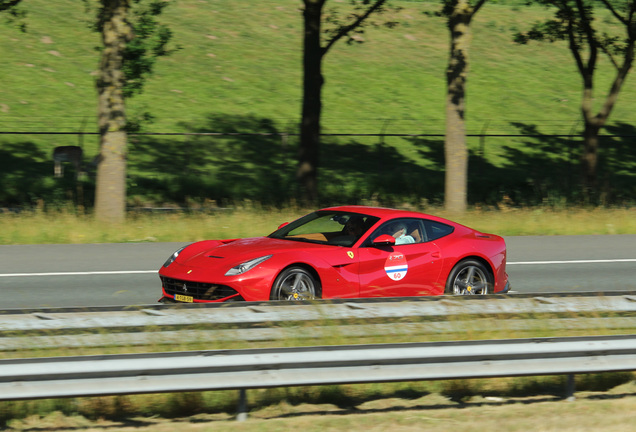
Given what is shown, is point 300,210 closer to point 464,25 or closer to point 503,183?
point 464,25

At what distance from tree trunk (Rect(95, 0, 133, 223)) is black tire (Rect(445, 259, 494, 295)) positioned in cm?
953

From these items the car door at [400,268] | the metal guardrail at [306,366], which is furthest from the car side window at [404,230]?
the metal guardrail at [306,366]

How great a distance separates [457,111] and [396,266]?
35.6ft

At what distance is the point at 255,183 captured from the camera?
2714 centimetres

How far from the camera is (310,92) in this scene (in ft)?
71.3

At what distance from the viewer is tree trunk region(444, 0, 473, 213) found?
63.0 feet

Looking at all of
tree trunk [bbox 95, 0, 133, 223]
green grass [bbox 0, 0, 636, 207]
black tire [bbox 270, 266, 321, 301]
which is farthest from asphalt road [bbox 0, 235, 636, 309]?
green grass [bbox 0, 0, 636, 207]

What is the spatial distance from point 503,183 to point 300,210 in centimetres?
1147

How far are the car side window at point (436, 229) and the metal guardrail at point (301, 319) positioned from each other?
260 cm

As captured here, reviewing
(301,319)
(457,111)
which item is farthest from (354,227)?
(457,111)

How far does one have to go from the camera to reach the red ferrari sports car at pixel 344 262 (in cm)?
838

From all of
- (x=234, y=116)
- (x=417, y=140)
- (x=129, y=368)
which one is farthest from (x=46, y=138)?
(x=129, y=368)

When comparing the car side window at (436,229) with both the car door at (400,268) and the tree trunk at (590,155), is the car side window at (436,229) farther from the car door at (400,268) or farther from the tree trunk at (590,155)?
the tree trunk at (590,155)

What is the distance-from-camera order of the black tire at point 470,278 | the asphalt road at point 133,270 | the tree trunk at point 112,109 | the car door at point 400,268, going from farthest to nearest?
the tree trunk at point 112,109 < the asphalt road at point 133,270 < the black tire at point 470,278 < the car door at point 400,268
